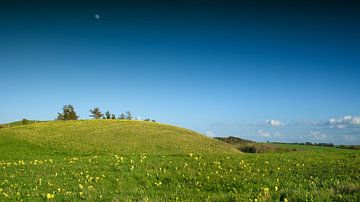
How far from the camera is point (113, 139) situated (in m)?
60.2

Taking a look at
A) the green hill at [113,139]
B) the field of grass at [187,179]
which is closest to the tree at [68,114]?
the green hill at [113,139]

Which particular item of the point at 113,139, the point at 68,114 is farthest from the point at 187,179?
the point at 68,114

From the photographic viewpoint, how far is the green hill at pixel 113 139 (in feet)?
176

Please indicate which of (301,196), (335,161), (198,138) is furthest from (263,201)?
(198,138)

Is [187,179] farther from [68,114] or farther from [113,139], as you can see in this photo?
[68,114]

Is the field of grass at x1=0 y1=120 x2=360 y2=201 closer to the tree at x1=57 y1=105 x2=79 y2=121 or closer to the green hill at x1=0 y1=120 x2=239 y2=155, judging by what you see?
the green hill at x1=0 y1=120 x2=239 y2=155

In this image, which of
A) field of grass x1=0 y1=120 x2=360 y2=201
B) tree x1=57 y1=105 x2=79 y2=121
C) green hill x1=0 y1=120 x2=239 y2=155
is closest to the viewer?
field of grass x1=0 y1=120 x2=360 y2=201

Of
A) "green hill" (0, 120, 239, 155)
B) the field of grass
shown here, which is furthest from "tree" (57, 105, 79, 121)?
the field of grass

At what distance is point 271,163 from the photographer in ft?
78.6

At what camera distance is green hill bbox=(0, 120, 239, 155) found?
5370 centimetres

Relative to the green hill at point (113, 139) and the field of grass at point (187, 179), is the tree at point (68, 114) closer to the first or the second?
the green hill at point (113, 139)

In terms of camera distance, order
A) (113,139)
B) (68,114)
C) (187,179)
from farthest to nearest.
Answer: (68,114) → (113,139) → (187,179)

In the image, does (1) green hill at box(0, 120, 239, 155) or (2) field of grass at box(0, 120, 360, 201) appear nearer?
(2) field of grass at box(0, 120, 360, 201)

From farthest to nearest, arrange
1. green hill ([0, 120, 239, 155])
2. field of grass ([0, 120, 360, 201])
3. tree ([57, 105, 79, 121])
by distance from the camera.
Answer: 1. tree ([57, 105, 79, 121])
2. green hill ([0, 120, 239, 155])
3. field of grass ([0, 120, 360, 201])
